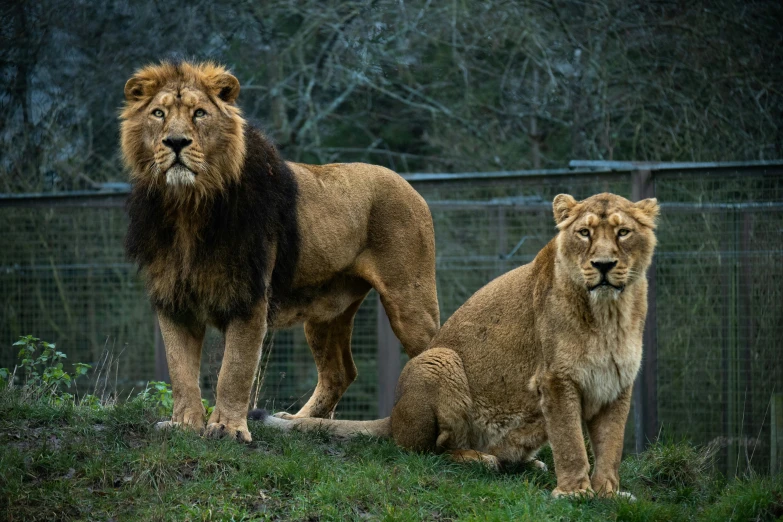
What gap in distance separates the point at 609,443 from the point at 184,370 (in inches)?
96.0

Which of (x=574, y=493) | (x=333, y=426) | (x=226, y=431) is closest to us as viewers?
(x=574, y=493)

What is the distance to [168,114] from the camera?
18.3ft

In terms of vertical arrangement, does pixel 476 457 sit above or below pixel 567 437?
below

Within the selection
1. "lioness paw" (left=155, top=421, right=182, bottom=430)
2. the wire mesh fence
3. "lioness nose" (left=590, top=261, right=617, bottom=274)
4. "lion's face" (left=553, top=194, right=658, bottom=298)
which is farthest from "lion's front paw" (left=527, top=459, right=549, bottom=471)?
"lioness paw" (left=155, top=421, right=182, bottom=430)

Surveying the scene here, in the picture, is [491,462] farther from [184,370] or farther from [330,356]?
[184,370]

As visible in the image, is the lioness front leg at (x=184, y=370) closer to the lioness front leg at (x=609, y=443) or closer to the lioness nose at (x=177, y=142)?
the lioness nose at (x=177, y=142)

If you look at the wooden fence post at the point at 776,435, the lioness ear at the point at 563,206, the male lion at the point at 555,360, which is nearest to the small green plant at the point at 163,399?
the male lion at the point at 555,360

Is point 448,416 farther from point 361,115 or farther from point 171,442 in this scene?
point 361,115

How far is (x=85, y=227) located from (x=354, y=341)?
3.13 m

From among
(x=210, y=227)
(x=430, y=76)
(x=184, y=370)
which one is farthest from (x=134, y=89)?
(x=430, y=76)

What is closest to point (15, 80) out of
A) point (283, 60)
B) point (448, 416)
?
point (283, 60)

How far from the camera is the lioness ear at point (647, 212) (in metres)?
5.27

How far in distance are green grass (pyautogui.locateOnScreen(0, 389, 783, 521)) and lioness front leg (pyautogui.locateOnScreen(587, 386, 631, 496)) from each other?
0.18 meters

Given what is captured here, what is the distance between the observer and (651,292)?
849cm
